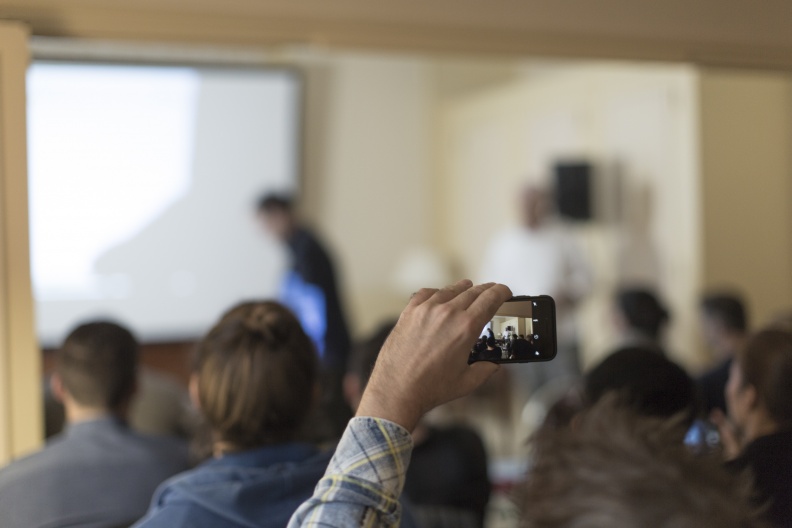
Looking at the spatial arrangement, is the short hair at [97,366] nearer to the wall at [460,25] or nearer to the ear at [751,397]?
the wall at [460,25]

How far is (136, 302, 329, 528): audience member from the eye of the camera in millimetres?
1474

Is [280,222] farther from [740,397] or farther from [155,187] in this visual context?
[740,397]

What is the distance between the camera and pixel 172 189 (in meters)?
6.54

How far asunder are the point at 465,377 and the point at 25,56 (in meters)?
1.72

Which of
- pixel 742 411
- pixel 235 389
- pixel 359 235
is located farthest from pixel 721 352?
pixel 359 235

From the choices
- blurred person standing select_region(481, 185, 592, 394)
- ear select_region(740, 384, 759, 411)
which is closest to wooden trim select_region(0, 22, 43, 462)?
ear select_region(740, 384, 759, 411)

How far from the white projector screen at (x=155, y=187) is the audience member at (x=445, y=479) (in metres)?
3.65

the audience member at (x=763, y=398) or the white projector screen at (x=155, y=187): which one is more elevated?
the white projector screen at (x=155, y=187)

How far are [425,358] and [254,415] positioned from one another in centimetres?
74

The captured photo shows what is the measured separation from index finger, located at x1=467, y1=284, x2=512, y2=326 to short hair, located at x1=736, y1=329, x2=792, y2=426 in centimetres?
105

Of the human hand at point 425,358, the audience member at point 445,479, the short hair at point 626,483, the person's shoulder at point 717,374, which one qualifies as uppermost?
the human hand at point 425,358

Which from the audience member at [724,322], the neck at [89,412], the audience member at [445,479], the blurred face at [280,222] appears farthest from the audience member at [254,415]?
the blurred face at [280,222]

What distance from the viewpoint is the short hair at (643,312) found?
4043 mm

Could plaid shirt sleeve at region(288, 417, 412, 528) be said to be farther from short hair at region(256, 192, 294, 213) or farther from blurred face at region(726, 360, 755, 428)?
short hair at region(256, 192, 294, 213)
